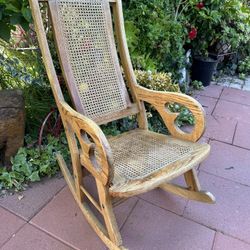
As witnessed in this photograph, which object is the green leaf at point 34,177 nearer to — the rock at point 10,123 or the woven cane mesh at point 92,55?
the rock at point 10,123

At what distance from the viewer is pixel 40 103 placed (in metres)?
1.95

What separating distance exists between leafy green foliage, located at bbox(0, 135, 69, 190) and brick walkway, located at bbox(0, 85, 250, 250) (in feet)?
0.24

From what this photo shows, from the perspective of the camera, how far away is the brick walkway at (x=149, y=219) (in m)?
1.34

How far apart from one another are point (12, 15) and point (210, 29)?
7.42 ft

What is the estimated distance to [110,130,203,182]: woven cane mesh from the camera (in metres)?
1.20

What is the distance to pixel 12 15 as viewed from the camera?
145 centimetres

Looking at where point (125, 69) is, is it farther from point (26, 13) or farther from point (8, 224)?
point (8, 224)

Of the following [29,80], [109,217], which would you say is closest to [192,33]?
[29,80]

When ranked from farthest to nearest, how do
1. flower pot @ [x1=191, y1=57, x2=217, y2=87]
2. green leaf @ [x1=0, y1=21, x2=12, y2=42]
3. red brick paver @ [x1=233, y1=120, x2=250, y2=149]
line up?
flower pot @ [x1=191, y1=57, x2=217, y2=87]
red brick paver @ [x1=233, y1=120, x2=250, y2=149]
green leaf @ [x1=0, y1=21, x2=12, y2=42]

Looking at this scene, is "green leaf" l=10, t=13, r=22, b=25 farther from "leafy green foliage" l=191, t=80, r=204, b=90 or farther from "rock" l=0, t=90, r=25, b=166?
"leafy green foliage" l=191, t=80, r=204, b=90

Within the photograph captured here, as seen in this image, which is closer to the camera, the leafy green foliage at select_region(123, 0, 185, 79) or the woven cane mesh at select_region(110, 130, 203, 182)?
the woven cane mesh at select_region(110, 130, 203, 182)

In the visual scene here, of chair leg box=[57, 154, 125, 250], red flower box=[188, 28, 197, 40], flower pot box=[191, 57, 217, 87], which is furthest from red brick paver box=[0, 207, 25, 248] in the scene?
flower pot box=[191, 57, 217, 87]

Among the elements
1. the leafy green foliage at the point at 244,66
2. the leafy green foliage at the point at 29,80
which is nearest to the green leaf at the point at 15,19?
the leafy green foliage at the point at 29,80

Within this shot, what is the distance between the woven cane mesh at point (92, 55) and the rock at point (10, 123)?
0.44 meters
